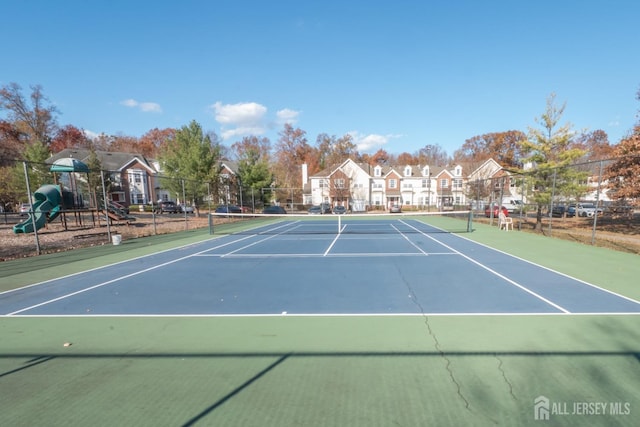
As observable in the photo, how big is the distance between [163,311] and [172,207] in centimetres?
3951

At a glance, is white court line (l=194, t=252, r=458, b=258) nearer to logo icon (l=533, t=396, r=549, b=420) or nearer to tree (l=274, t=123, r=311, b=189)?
logo icon (l=533, t=396, r=549, b=420)

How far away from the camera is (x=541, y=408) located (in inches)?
112

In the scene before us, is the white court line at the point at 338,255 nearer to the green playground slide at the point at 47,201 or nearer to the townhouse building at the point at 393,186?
the green playground slide at the point at 47,201

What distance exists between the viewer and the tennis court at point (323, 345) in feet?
9.61

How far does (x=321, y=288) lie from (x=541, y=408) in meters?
4.49

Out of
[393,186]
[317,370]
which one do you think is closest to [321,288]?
[317,370]

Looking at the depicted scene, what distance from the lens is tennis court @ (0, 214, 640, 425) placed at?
9.61ft

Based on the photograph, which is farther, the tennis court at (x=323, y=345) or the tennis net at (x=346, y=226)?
the tennis net at (x=346, y=226)

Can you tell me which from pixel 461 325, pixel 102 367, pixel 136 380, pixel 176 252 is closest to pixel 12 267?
pixel 176 252

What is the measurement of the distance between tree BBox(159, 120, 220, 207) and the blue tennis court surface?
19067 mm

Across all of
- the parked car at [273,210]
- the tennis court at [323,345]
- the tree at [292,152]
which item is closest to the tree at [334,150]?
the tree at [292,152]

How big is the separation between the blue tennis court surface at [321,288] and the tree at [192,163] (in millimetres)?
19067

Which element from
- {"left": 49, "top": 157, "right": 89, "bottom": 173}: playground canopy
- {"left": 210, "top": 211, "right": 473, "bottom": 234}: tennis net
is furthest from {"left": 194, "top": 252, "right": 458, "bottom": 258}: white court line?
{"left": 49, "top": 157, "right": 89, "bottom": 173}: playground canopy

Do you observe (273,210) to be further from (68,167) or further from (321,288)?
(321,288)
